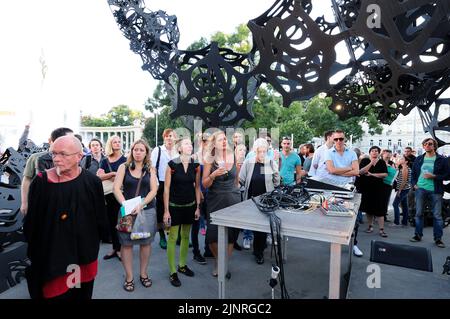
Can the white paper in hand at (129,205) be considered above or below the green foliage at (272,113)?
below

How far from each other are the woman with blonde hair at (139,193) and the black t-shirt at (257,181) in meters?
1.51

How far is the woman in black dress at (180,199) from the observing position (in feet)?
10.7

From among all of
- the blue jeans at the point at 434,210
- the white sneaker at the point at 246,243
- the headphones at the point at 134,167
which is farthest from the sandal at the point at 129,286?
the blue jeans at the point at 434,210

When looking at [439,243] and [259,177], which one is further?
[439,243]

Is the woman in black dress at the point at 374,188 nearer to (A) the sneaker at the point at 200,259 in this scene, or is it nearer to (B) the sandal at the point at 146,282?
(A) the sneaker at the point at 200,259

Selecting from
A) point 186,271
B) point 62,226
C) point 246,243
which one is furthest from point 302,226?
point 246,243

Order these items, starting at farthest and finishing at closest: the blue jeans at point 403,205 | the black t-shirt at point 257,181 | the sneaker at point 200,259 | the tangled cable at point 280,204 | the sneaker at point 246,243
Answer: the blue jeans at point 403,205 → the sneaker at point 246,243 → the black t-shirt at point 257,181 → the sneaker at point 200,259 → the tangled cable at point 280,204

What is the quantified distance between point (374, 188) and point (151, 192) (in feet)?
14.4

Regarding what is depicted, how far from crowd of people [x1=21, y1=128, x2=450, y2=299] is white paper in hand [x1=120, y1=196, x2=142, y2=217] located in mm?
16

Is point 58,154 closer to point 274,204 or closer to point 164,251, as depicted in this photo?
point 274,204

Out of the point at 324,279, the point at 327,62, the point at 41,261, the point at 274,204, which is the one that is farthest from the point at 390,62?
the point at 41,261

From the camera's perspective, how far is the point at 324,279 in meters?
3.46

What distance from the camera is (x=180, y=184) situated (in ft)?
11.0

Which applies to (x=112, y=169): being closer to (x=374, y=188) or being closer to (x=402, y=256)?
(x=402, y=256)
